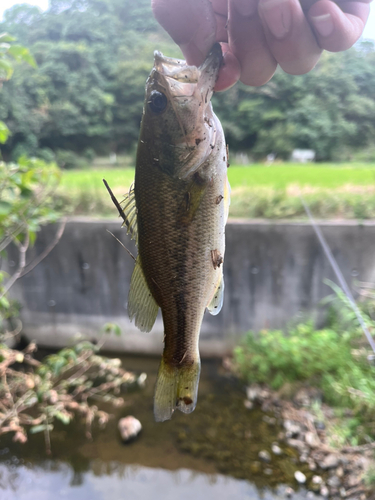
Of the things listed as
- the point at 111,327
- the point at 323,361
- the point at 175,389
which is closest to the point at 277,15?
the point at 175,389

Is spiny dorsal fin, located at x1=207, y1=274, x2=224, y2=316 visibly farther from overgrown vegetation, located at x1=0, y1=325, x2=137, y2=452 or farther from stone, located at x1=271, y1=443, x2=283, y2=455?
stone, located at x1=271, y1=443, x2=283, y2=455

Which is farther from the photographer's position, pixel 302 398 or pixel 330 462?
pixel 302 398

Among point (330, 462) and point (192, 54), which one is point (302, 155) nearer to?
point (330, 462)

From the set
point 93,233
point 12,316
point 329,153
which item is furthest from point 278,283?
point 329,153

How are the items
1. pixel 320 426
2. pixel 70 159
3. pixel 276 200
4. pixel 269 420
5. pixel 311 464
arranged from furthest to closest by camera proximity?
pixel 70 159
pixel 276 200
pixel 269 420
pixel 320 426
pixel 311 464

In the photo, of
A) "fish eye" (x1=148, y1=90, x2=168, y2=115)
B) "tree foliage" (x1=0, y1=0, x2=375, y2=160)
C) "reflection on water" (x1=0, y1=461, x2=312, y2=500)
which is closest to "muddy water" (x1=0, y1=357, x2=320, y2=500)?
"reflection on water" (x1=0, y1=461, x2=312, y2=500)

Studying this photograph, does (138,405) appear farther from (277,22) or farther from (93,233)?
(277,22)
